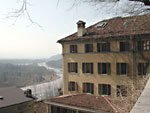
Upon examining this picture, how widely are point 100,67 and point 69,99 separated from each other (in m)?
5.66

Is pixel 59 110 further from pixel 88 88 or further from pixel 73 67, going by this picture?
pixel 73 67

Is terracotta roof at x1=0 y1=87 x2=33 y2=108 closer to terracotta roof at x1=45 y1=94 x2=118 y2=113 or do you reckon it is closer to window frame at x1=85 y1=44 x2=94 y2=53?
terracotta roof at x1=45 y1=94 x2=118 y2=113

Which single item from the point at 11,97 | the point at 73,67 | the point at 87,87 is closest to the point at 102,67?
the point at 87,87

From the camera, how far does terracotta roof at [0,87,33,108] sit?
22237 millimetres

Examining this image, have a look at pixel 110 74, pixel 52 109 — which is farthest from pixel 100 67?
pixel 52 109

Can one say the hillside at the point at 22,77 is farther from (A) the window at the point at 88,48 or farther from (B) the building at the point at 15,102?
(A) the window at the point at 88,48

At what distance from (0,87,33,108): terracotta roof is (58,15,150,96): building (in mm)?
8107

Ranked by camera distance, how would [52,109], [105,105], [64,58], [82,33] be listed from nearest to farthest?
[105,105] → [52,109] → [82,33] → [64,58]

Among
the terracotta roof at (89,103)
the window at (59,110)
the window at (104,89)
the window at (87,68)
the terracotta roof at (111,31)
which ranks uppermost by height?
the terracotta roof at (111,31)

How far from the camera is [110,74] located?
18.2 m

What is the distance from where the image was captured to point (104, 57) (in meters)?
18.3

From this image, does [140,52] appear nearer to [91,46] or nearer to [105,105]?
[91,46]

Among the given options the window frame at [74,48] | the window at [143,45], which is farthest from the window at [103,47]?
the window at [143,45]

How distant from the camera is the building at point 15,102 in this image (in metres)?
21.5
